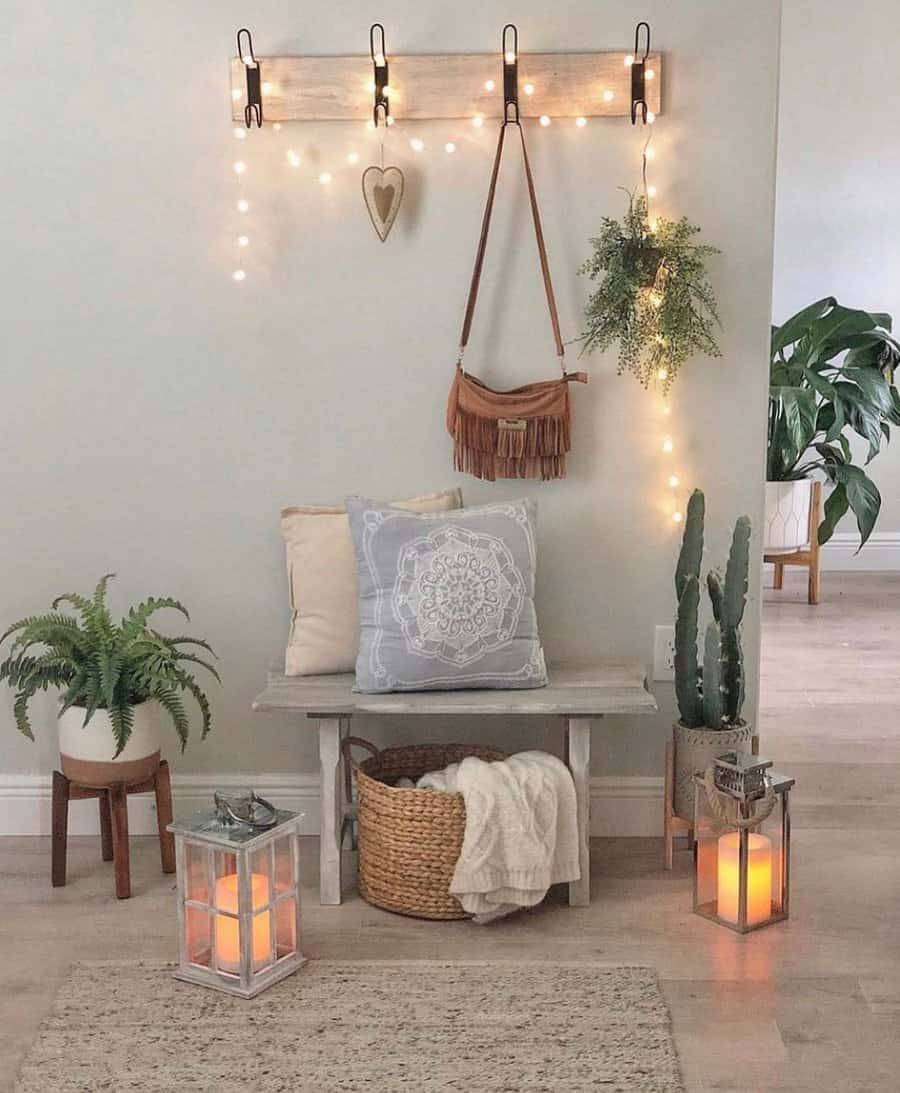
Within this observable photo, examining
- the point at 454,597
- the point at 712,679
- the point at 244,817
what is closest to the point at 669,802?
the point at 712,679

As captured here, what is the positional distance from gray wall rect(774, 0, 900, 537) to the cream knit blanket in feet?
14.1

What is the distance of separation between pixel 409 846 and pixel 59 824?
77cm

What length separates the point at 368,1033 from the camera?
2236mm

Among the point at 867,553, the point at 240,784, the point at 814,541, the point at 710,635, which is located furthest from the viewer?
the point at 867,553

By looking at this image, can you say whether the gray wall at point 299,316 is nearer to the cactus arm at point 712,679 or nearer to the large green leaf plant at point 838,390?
the cactus arm at point 712,679

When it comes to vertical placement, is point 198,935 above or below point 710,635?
below

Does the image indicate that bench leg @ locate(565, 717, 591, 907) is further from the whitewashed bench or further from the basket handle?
the basket handle

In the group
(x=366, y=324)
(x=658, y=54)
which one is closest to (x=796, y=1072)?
(x=366, y=324)

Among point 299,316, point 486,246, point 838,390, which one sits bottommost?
point 838,390

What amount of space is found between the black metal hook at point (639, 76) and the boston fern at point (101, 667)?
A: 1499 mm

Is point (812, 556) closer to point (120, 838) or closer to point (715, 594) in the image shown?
point (715, 594)

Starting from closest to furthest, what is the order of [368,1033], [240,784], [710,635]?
[368,1033] < [710,635] < [240,784]

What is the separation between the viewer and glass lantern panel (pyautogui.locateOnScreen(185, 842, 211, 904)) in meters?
2.41

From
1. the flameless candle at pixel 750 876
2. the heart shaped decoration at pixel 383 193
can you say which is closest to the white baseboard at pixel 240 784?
the flameless candle at pixel 750 876
